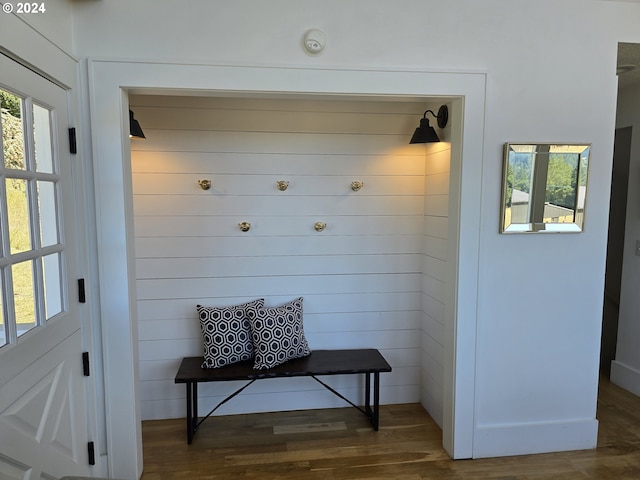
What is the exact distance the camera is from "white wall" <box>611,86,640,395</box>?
3.38m

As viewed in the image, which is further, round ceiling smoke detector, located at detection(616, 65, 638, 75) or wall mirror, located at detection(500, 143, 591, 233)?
round ceiling smoke detector, located at detection(616, 65, 638, 75)

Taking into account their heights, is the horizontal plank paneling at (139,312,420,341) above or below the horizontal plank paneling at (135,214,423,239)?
below

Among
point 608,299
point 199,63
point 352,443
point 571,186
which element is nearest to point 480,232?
point 571,186

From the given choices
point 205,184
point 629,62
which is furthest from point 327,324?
point 629,62

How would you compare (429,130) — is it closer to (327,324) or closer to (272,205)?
(272,205)

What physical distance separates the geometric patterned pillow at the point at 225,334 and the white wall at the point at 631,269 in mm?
2982

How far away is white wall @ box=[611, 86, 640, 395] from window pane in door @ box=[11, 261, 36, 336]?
404 centimetres

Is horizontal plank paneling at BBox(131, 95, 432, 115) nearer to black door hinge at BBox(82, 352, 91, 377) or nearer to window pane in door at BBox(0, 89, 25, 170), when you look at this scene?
window pane in door at BBox(0, 89, 25, 170)

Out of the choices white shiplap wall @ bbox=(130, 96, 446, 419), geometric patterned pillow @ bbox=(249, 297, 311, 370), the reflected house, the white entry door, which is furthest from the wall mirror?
the white entry door

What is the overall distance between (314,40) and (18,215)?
1.55 meters

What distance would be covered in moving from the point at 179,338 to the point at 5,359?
1.53 m

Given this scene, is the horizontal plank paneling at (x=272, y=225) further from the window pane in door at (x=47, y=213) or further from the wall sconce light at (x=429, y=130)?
the window pane in door at (x=47, y=213)

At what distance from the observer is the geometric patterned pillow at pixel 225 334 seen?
2.78 m

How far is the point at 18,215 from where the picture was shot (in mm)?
1595
